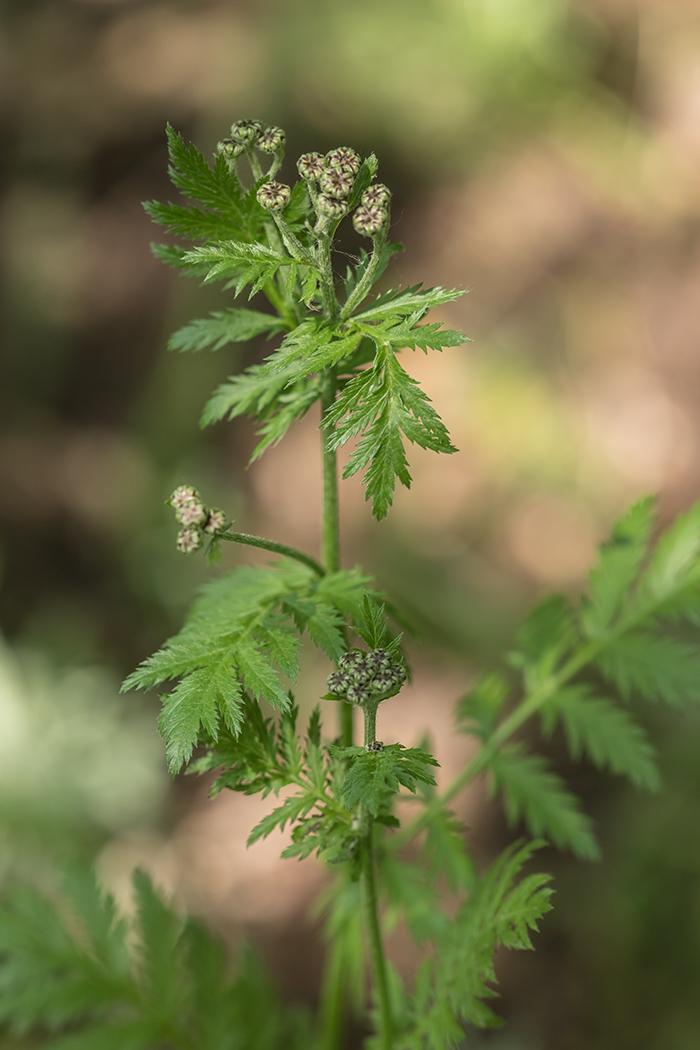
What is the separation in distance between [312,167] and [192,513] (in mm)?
557

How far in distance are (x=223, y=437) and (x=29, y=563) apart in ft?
5.42

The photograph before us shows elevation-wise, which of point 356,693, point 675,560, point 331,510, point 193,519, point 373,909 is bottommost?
point 373,909

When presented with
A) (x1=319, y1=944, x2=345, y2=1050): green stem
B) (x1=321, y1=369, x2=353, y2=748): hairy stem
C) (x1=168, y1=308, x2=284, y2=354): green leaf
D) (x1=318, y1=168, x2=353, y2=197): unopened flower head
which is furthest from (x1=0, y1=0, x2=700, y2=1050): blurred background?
(x1=318, y1=168, x2=353, y2=197): unopened flower head

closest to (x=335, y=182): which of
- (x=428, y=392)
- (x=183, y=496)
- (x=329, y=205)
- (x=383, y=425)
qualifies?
(x=329, y=205)

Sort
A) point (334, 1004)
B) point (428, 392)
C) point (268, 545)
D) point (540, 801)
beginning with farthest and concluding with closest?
point (428, 392)
point (334, 1004)
point (540, 801)
point (268, 545)

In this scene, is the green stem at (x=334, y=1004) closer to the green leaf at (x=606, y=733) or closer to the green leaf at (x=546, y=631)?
the green leaf at (x=606, y=733)

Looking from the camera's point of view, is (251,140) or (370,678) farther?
(251,140)

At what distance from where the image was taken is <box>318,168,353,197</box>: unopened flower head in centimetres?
116

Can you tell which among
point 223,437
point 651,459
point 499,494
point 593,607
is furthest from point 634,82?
point 593,607

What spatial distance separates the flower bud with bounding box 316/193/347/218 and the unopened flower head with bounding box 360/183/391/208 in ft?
0.16

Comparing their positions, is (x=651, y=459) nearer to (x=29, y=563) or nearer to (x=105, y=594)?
(x=105, y=594)

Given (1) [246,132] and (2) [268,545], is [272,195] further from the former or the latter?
(2) [268,545]

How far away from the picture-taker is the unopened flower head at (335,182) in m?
1.16

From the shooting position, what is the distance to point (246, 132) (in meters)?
1.29
